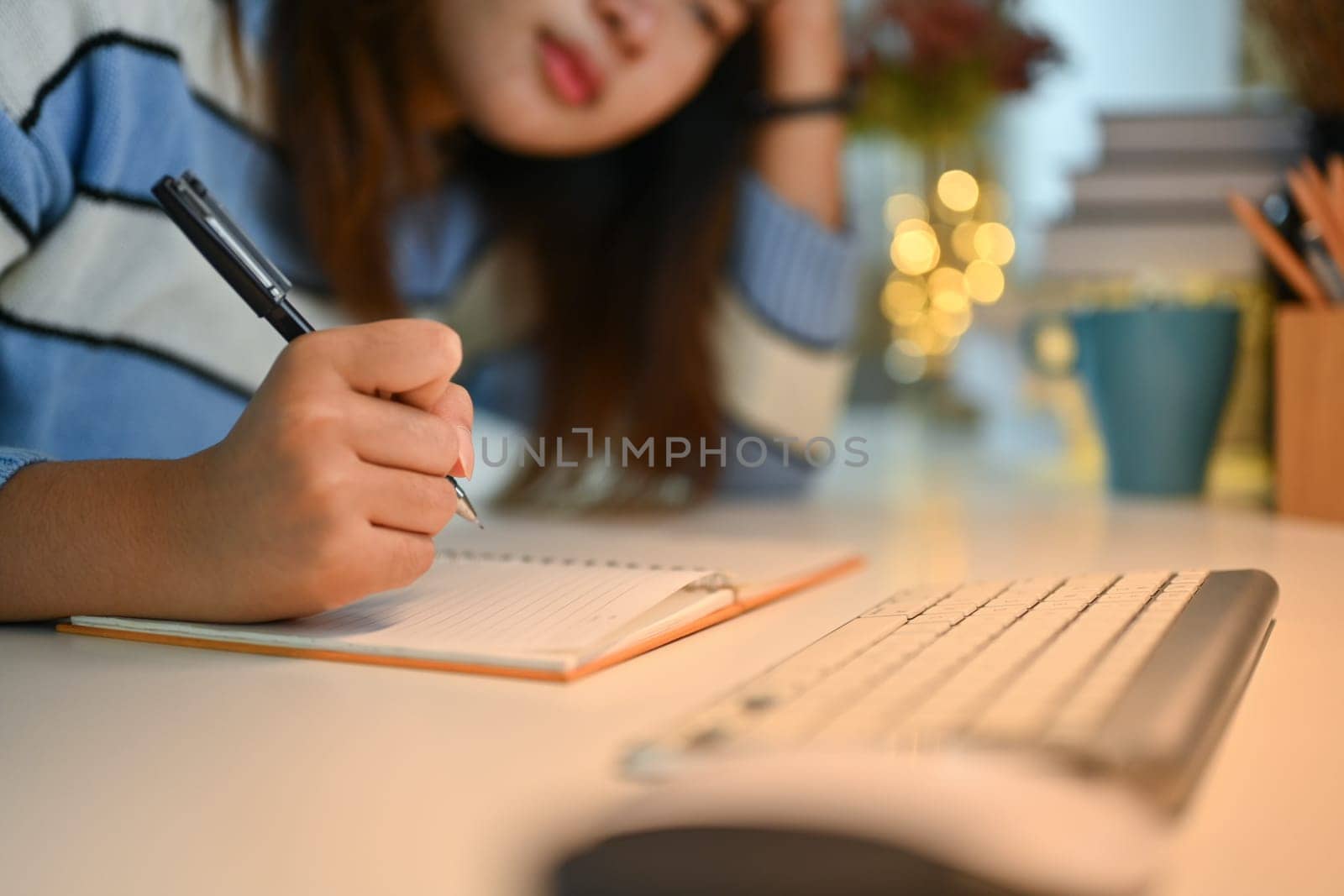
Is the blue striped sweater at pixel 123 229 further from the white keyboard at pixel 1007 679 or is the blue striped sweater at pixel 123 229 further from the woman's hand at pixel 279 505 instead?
the white keyboard at pixel 1007 679

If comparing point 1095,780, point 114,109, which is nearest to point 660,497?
point 114,109

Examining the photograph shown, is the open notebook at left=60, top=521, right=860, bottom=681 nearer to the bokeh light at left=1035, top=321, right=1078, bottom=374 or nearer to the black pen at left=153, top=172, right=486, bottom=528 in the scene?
the black pen at left=153, top=172, right=486, bottom=528

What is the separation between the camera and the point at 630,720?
356 millimetres

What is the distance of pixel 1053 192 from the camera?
184cm

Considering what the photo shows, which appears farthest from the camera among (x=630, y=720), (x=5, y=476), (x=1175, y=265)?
(x=1175, y=265)

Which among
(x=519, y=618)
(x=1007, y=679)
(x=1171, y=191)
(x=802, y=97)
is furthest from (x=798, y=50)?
(x=1007, y=679)

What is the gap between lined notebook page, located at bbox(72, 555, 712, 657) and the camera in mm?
419

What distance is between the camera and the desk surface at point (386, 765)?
0.25 meters

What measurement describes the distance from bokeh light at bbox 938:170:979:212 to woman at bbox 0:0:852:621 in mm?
518

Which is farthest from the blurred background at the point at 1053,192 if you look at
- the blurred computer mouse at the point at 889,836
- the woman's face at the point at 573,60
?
the blurred computer mouse at the point at 889,836

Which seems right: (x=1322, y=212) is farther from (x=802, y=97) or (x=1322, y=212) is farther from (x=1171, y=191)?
(x=802, y=97)

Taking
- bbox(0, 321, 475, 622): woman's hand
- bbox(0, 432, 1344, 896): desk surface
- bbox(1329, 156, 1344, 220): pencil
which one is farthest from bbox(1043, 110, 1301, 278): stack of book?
bbox(0, 321, 475, 622): woman's hand

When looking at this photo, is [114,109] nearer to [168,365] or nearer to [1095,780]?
[168,365]

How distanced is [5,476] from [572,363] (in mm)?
655
